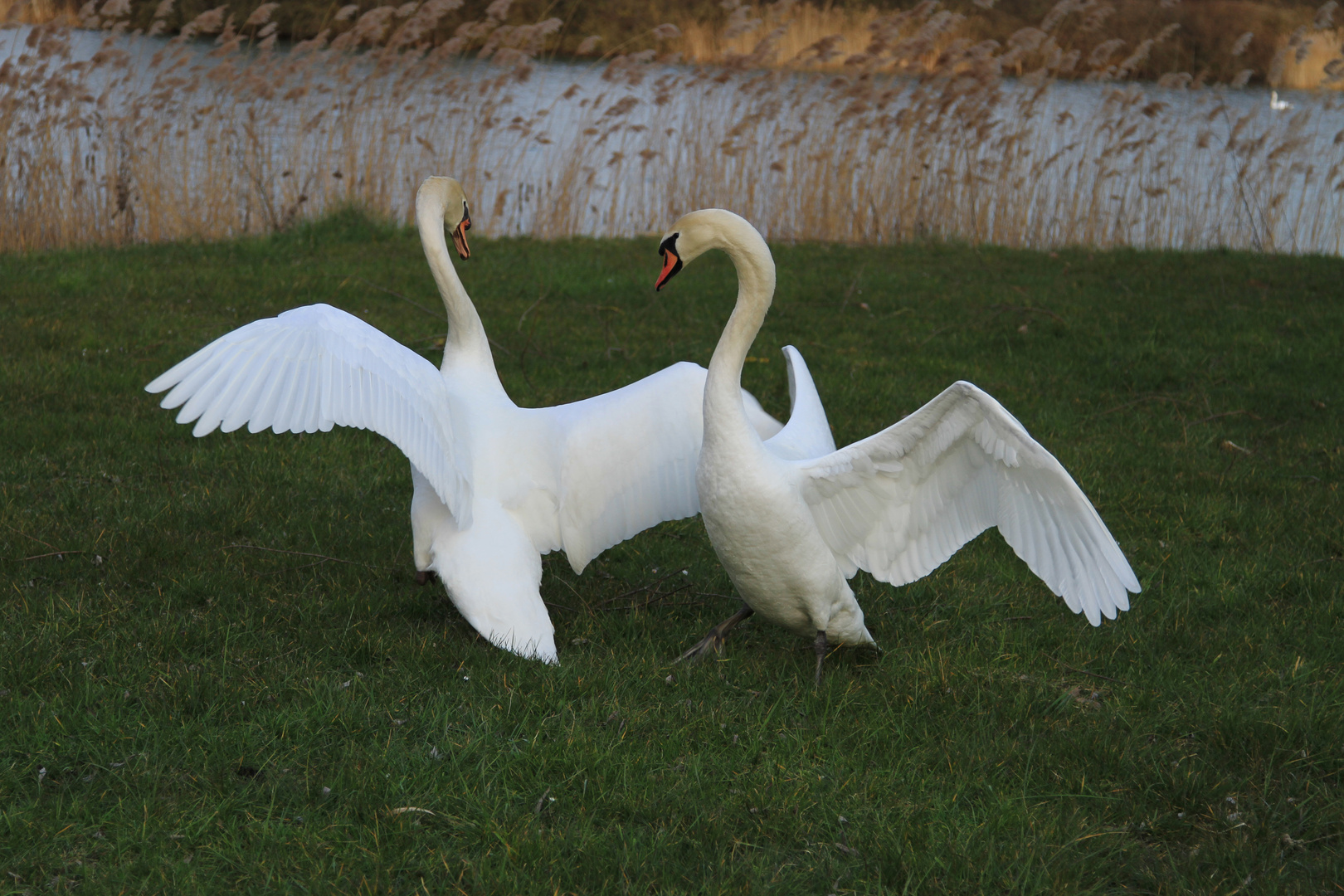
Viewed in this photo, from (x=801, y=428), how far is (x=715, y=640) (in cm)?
86

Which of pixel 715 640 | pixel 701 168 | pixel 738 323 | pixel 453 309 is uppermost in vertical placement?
pixel 738 323

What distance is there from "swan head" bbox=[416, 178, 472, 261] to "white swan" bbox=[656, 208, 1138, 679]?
55.8 inches

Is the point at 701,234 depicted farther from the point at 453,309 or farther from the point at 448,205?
the point at 448,205

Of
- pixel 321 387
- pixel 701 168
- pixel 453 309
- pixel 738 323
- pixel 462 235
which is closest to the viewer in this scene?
pixel 321 387

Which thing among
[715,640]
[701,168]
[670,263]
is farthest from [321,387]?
[701,168]

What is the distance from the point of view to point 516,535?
3.70m

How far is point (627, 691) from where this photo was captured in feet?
11.1

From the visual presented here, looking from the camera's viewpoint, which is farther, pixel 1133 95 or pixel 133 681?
pixel 1133 95

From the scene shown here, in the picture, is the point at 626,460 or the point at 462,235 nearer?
the point at 626,460

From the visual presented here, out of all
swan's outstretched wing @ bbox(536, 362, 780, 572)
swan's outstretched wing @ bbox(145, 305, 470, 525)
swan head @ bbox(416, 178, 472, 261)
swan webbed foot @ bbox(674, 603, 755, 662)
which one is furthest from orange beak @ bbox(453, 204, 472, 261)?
swan webbed foot @ bbox(674, 603, 755, 662)

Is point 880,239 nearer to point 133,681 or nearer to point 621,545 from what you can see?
point 621,545

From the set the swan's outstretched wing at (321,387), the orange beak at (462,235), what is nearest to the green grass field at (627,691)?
the swan's outstretched wing at (321,387)

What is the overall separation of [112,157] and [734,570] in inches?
323

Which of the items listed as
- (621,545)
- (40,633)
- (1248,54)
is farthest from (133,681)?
(1248,54)
